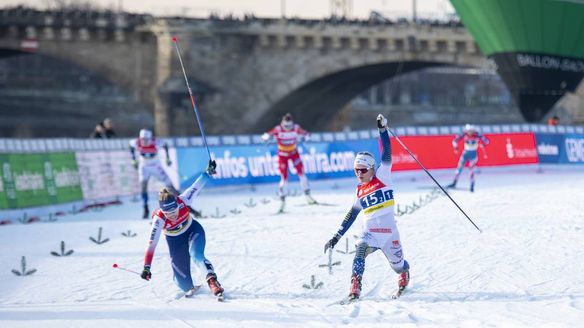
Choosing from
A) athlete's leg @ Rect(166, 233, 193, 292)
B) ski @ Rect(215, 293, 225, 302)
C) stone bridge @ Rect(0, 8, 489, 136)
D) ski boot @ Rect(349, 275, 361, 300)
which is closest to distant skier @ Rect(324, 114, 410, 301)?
ski boot @ Rect(349, 275, 361, 300)

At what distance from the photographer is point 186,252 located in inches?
472

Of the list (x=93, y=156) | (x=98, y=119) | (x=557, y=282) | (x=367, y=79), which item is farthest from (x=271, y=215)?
(x=98, y=119)

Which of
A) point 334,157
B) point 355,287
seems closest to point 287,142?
point 334,157

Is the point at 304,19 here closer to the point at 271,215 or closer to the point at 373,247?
the point at 271,215

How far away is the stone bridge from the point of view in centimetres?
5541

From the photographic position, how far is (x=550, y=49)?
4234cm

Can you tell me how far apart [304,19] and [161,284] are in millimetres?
45969

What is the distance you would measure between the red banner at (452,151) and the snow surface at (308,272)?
7.88 meters

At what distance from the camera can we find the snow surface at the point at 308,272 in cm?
1059

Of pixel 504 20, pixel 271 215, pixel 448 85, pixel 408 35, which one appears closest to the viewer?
pixel 271 215

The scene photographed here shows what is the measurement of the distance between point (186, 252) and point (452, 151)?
20491 millimetres

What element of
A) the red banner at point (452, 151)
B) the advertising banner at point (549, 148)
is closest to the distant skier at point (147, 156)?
the red banner at point (452, 151)

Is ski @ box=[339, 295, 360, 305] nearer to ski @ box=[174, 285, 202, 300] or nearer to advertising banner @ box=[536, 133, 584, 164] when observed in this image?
ski @ box=[174, 285, 202, 300]

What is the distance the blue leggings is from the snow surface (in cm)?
32
